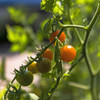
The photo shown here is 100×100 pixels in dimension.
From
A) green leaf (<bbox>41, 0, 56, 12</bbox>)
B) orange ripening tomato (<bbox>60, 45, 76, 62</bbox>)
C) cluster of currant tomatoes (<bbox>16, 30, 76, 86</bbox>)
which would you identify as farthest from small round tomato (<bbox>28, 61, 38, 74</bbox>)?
green leaf (<bbox>41, 0, 56, 12</bbox>)

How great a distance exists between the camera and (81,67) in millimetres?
2113

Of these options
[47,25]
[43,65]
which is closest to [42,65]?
[43,65]

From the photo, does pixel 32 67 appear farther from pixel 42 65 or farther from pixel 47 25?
pixel 47 25

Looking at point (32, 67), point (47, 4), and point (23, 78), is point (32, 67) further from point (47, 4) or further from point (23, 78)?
point (47, 4)

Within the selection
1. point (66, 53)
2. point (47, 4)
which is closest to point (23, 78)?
point (66, 53)

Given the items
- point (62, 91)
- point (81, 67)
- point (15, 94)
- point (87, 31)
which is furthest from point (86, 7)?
point (15, 94)

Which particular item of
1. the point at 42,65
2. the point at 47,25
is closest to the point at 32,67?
the point at 42,65

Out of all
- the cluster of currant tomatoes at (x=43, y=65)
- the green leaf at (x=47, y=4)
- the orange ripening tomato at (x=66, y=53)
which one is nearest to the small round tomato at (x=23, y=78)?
the cluster of currant tomatoes at (x=43, y=65)

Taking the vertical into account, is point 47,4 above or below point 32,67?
above

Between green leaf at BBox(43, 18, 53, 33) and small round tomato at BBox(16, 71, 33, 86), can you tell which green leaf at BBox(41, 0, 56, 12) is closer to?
green leaf at BBox(43, 18, 53, 33)

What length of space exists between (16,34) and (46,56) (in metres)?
0.95

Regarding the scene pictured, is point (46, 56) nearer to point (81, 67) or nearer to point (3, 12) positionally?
point (81, 67)

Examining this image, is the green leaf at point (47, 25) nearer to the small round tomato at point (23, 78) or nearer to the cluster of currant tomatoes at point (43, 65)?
the cluster of currant tomatoes at point (43, 65)

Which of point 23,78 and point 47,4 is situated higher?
point 47,4
